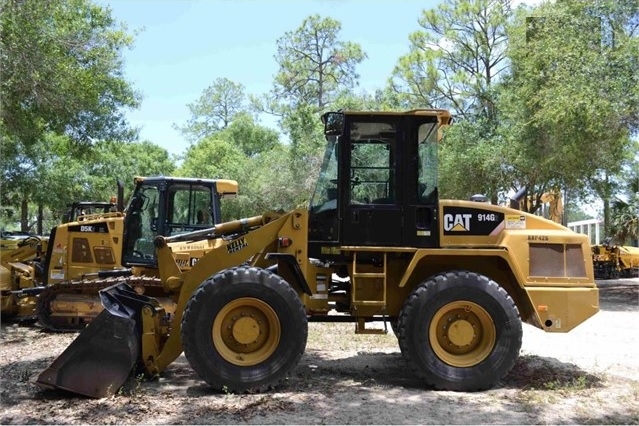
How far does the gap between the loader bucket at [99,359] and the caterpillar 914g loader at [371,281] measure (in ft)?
0.05

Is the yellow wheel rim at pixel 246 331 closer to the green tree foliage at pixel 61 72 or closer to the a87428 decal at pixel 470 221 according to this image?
the a87428 decal at pixel 470 221

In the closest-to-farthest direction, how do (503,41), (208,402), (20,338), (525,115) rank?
1. (208,402)
2. (20,338)
3. (525,115)
4. (503,41)

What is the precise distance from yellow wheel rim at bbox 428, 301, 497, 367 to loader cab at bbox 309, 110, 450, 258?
81cm

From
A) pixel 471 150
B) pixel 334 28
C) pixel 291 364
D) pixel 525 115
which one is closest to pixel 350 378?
pixel 291 364

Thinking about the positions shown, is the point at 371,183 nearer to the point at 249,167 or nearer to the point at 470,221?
the point at 470,221

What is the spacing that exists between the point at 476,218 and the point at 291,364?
270 centimetres

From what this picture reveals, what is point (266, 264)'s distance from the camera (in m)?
7.48

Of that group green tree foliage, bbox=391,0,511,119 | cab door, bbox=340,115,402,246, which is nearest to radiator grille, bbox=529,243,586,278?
cab door, bbox=340,115,402,246

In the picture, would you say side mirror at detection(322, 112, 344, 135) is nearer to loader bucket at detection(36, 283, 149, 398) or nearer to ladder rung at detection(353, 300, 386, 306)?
ladder rung at detection(353, 300, 386, 306)

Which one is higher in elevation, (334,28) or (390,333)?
(334,28)

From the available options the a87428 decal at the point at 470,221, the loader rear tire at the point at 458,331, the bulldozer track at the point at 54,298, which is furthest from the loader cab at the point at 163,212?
the loader rear tire at the point at 458,331

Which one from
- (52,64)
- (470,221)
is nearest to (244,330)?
(470,221)

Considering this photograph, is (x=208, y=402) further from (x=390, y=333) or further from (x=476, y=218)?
(x=390, y=333)

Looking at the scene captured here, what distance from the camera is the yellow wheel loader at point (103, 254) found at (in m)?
10.8
